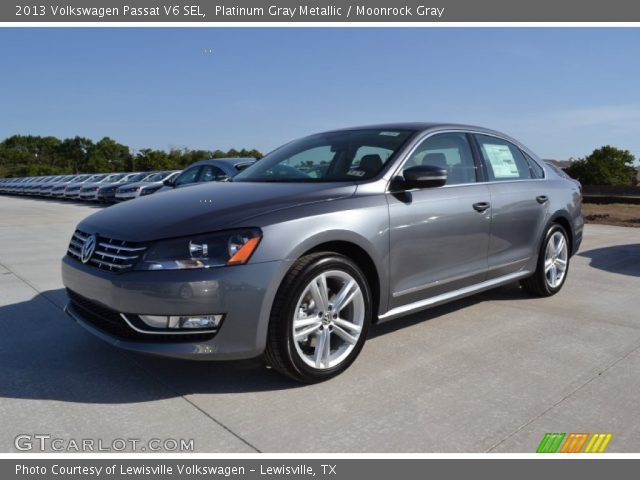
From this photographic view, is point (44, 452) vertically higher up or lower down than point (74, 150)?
lower down

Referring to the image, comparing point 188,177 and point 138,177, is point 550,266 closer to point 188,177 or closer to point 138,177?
point 188,177

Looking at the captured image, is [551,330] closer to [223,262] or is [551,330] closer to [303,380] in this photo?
[303,380]

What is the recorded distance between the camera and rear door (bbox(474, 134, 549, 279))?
4402 mm

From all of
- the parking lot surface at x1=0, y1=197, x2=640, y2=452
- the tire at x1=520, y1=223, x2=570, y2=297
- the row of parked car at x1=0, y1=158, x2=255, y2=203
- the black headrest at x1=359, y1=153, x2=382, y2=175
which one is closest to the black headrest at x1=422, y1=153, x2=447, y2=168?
the black headrest at x1=359, y1=153, x2=382, y2=175

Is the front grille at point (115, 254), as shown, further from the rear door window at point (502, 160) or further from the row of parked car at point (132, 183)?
the rear door window at point (502, 160)

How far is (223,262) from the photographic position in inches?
113

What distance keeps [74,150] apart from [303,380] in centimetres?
9580

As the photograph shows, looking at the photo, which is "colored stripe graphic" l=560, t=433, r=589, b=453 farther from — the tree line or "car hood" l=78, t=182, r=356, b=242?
the tree line

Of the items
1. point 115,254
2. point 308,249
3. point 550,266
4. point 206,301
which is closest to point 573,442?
point 308,249

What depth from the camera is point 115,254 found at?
3.07 m

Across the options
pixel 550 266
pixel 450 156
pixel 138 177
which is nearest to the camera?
pixel 450 156

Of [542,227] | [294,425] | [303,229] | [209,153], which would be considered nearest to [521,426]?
[294,425]

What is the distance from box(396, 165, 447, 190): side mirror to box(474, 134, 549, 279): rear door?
3.07ft

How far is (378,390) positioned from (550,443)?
3.00 ft
